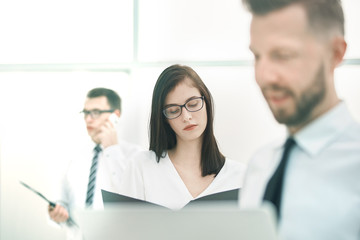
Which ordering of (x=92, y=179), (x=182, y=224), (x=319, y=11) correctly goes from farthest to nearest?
(x=92, y=179), (x=319, y=11), (x=182, y=224)

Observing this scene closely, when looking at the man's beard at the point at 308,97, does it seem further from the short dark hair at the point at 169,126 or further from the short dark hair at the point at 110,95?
the short dark hair at the point at 110,95

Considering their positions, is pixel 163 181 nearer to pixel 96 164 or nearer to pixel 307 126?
pixel 96 164

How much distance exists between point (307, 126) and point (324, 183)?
18 cm

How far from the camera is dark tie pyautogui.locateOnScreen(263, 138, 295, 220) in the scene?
1.27 metres

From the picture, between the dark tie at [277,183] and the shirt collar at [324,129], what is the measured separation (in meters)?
0.04

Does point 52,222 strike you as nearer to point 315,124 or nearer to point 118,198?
point 118,198

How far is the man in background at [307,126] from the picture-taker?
1.20 metres

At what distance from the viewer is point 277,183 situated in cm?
128

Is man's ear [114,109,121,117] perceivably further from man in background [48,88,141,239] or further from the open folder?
the open folder

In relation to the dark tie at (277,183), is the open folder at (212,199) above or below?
below

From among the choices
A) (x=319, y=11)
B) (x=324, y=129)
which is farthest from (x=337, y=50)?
(x=324, y=129)

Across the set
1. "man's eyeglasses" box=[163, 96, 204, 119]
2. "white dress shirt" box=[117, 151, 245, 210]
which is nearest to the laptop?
"white dress shirt" box=[117, 151, 245, 210]

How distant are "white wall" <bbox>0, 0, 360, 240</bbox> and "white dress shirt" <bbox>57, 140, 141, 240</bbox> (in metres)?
0.04

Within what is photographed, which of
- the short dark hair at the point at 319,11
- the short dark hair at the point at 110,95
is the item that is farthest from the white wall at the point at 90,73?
the short dark hair at the point at 319,11
